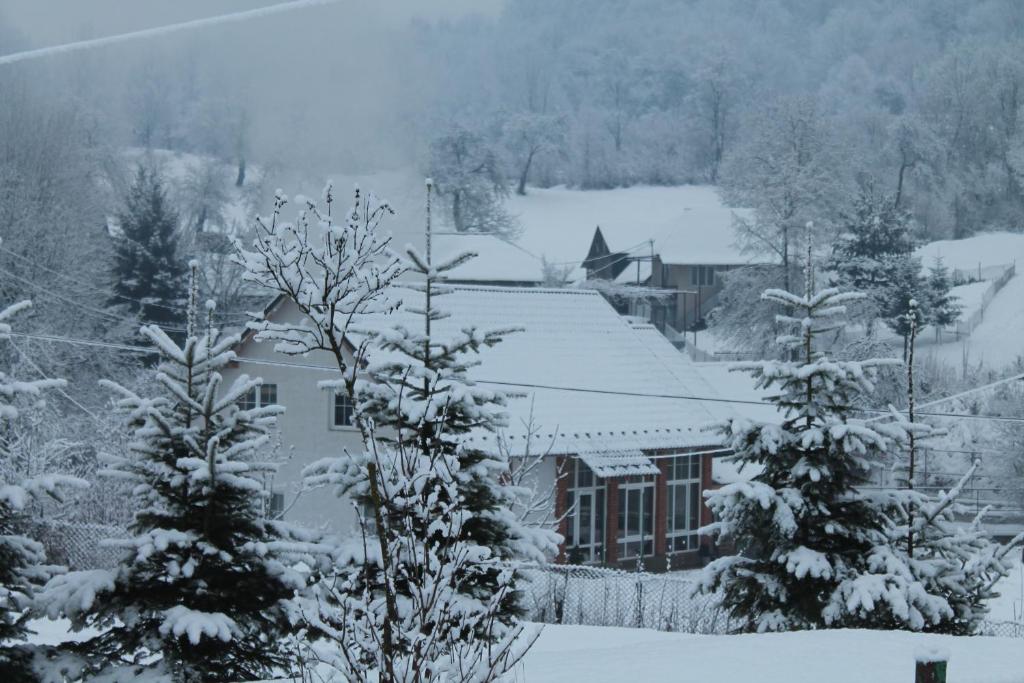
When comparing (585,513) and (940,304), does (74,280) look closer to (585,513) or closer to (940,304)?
(585,513)

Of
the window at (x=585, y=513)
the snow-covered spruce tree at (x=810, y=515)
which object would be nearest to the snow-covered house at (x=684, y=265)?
the window at (x=585, y=513)

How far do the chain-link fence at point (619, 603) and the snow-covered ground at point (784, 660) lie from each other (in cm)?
646

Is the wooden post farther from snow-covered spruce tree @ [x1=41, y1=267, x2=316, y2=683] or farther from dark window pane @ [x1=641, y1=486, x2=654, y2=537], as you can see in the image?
dark window pane @ [x1=641, y1=486, x2=654, y2=537]

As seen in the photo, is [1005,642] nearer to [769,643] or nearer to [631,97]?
[769,643]

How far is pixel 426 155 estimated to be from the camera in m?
53.4

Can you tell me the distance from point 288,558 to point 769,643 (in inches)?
110

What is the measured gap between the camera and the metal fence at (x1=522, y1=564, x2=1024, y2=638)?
1330 cm

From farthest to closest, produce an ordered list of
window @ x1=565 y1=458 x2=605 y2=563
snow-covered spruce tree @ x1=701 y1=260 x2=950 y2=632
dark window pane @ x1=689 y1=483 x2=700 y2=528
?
dark window pane @ x1=689 y1=483 x2=700 y2=528 < window @ x1=565 y1=458 x2=605 y2=563 < snow-covered spruce tree @ x1=701 y1=260 x2=950 y2=632

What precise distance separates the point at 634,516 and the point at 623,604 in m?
5.88

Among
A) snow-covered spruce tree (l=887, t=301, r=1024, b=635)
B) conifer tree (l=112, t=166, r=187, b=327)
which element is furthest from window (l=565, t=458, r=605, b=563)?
conifer tree (l=112, t=166, r=187, b=327)

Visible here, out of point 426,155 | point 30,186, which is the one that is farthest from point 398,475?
point 426,155

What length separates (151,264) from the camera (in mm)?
32844

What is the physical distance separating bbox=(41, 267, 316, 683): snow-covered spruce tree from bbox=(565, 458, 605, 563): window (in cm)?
1246

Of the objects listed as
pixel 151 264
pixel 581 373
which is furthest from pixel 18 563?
pixel 151 264
